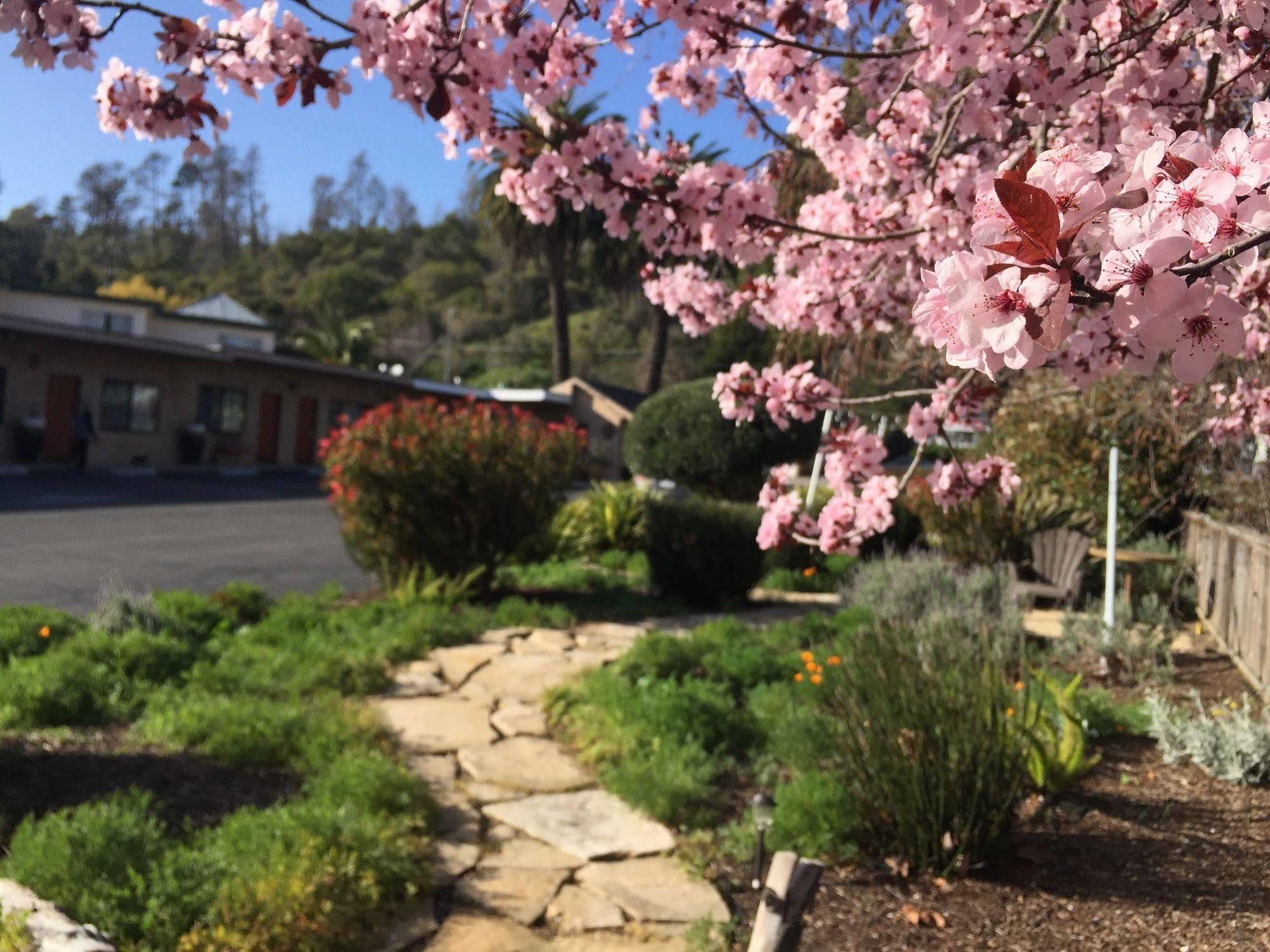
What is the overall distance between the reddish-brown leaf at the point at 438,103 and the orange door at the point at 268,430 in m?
25.5

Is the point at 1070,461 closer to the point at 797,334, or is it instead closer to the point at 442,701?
the point at 797,334

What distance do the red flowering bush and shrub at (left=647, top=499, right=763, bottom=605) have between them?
3.64ft

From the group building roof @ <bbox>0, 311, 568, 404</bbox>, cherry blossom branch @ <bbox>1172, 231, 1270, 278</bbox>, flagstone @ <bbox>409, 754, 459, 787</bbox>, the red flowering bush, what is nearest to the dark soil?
flagstone @ <bbox>409, 754, 459, 787</bbox>

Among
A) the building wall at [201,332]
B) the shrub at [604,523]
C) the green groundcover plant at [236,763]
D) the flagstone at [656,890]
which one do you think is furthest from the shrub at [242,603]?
the building wall at [201,332]

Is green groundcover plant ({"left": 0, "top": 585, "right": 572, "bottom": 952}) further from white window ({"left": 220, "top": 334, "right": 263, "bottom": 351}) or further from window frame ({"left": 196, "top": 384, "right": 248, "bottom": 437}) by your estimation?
white window ({"left": 220, "top": 334, "right": 263, "bottom": 351})

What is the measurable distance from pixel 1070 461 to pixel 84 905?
10123 millimetres

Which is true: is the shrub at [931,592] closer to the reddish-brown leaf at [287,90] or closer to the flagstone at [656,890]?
the flagstone at [656,890]

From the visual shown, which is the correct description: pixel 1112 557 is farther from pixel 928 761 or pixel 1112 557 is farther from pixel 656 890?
pixel 656 890

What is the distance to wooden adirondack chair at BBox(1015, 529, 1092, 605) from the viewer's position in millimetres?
8414

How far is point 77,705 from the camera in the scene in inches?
189

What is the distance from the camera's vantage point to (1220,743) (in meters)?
4.23

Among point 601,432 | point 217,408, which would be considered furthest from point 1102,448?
point 601,432

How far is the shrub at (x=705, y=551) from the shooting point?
9047 millimetres

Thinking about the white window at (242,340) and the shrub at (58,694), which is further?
the white window at (242,340)
